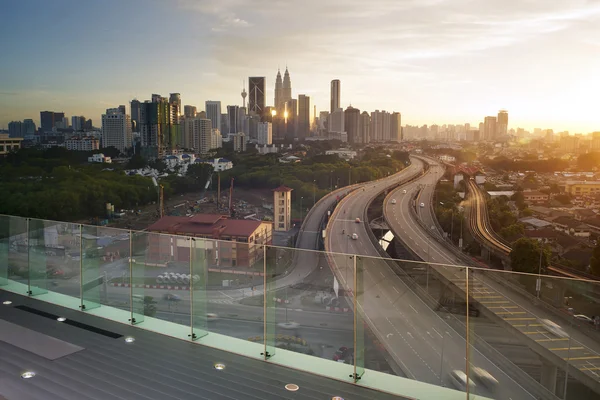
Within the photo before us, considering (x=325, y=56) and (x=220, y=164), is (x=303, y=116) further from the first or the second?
(x=220, y=164)

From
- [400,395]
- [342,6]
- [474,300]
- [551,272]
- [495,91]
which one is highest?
[342,6]

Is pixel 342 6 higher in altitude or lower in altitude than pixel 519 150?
higher

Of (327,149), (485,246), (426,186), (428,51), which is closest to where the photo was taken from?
(485,246)

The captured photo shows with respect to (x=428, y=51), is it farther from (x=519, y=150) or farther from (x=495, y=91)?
(x=519, y=150)

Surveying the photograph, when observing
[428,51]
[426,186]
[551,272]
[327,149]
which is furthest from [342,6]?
[551,272]

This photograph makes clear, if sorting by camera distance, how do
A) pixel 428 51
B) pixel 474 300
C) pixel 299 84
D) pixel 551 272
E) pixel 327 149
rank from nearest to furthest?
pixel 474 300, pixel 551 272, pixel 428 51, pixel 327 149, pixel 299 84

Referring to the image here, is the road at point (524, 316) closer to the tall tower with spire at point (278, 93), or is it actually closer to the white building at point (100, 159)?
the tall tower with spire at point (278, 93)

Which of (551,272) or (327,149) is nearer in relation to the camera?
(551,272)

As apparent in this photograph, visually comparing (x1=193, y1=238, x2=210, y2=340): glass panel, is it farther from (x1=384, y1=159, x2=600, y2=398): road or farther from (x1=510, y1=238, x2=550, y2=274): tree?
(x1=510, y1=238, x2=550, y2=274): tree
